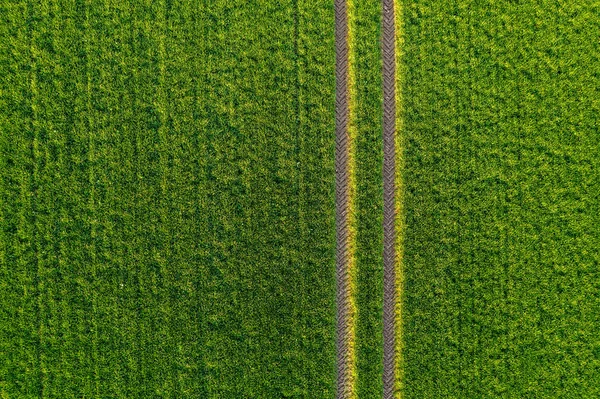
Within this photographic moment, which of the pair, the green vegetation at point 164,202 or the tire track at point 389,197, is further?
the tire track at point 389,197

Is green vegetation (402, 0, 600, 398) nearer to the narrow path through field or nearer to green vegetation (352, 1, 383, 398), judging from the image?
green vegetation (352, 1, 383, 398)

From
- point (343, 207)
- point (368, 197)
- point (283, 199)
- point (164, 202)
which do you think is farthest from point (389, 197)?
point (164, 202)

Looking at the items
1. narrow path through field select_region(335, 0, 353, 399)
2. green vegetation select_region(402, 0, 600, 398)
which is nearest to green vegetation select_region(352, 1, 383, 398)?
narrow path through field select_region(335, 0, 353, 399)

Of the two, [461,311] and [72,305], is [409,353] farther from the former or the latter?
[72,305]

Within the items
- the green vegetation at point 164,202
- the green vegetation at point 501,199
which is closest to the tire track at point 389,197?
the green vegetation at point 501,199

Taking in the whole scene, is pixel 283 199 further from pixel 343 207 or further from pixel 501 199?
pixel 501 199

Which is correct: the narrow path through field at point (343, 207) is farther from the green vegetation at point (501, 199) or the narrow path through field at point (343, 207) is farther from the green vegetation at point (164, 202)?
the green vegetation at point (501, 199)
